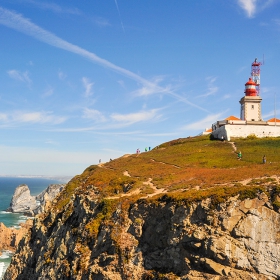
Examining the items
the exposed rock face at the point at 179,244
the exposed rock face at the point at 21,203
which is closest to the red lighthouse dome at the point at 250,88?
the exposed rock face at the point at 179,244

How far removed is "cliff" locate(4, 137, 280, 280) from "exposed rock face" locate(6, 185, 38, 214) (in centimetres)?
11006

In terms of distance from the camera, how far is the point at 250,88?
7306 cm

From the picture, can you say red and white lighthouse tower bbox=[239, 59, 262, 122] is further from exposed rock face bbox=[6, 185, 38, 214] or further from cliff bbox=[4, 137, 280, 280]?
exposed rock face bbox=[6, 185, 38, 214]

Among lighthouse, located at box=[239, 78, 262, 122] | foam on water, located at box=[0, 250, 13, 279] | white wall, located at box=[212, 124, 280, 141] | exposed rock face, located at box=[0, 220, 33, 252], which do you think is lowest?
foam on water, located at box=[0, 250, 13, 279]

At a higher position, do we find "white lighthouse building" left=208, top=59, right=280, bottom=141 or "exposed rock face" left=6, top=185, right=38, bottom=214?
"white lighthouse building" left=208, top=59, right=280, bottom=141

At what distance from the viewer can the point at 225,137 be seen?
6619cm

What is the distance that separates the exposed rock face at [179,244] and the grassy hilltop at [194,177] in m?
1.22

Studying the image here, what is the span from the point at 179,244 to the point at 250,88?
56.6 m

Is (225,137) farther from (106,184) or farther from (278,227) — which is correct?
(278,227)

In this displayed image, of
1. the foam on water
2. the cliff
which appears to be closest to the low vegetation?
the cliff

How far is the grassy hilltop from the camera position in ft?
94.0

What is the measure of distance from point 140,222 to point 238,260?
917cm

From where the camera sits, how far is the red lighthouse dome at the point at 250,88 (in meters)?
72.7

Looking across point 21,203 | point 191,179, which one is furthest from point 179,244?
point 21,203
